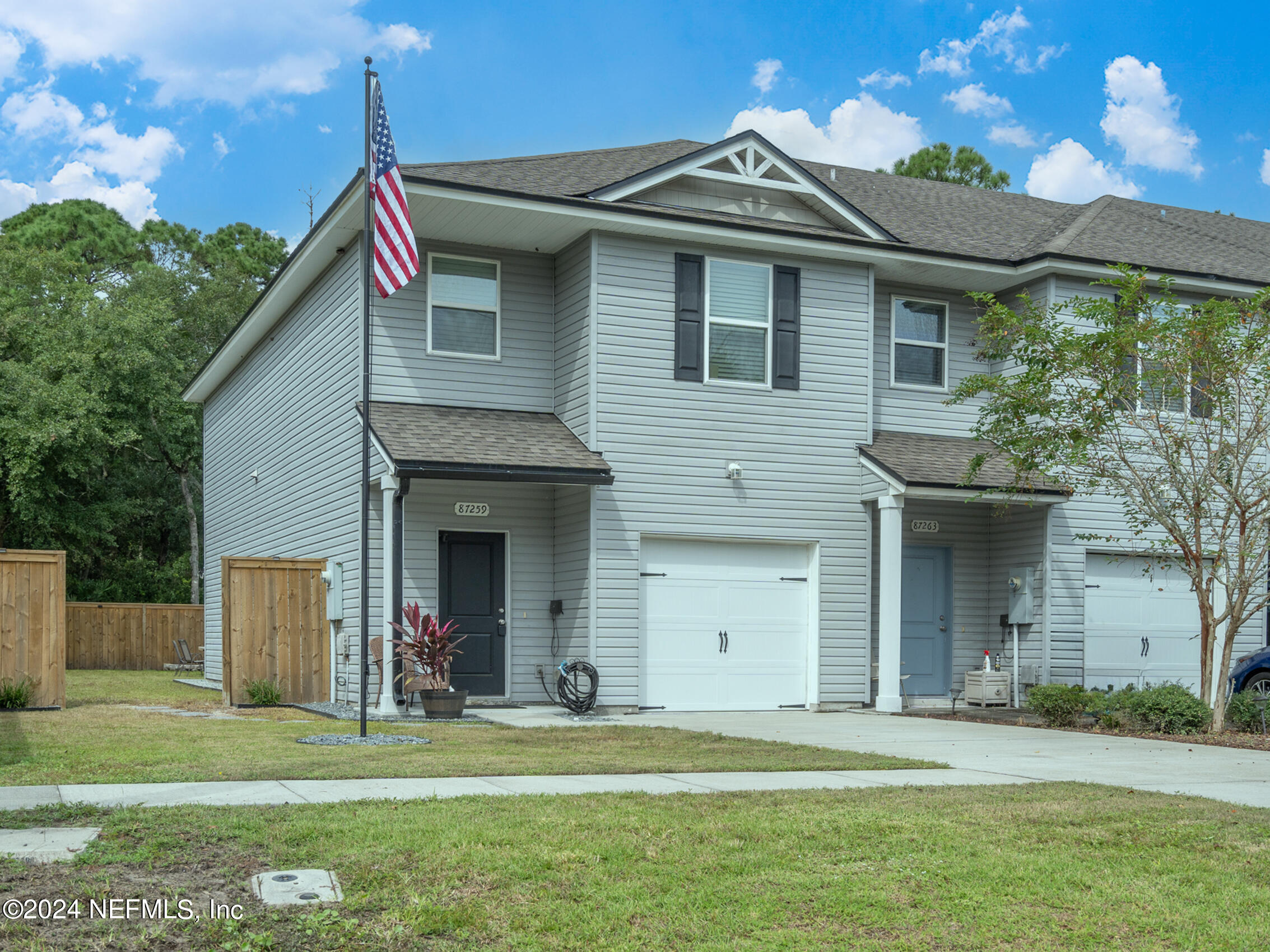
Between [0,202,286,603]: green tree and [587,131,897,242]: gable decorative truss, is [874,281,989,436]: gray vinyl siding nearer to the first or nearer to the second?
[587,131,897,242]: gable decorative truss

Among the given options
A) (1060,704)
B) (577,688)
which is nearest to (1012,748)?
(1060,704)

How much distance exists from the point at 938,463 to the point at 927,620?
2500 mm

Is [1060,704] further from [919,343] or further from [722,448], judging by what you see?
[919,343]

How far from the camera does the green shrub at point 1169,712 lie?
12797 mm

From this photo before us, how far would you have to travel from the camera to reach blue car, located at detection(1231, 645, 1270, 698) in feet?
48.8

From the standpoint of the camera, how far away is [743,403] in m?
16.0

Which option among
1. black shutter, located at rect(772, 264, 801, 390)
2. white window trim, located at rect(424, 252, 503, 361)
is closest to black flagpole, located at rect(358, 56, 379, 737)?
white window trim, located at rect(424, 252, 503, 361)

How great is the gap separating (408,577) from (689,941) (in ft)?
36.6

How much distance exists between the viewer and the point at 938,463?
1647 centimetres

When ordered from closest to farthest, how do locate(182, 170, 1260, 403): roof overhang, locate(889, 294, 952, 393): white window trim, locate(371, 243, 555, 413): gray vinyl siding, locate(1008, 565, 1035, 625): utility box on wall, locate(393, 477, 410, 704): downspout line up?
locate(393, 477, 410, 704): downspout < locate(182, 170, 1260, 403): roof overhang < locate(371, 243, 555, 413): gray vinyl siding < locate(1008, 565, 1035, 625): utility box on wall < locate(889, 294, 952, 393): white window trim

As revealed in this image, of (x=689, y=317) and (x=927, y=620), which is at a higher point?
(x=689, y=317)

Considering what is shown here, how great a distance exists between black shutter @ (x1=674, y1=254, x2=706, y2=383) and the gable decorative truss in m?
1.20

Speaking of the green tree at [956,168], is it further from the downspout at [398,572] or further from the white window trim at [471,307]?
the downspout at [398,572]

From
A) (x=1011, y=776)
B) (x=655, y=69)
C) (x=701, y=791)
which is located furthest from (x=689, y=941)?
(x=655, y=69)
